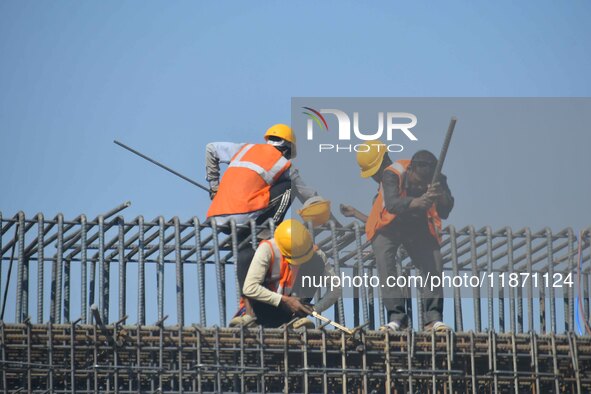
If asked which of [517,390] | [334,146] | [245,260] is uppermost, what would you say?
[334,146]

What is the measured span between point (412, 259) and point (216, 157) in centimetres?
412

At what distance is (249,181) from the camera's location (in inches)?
1292

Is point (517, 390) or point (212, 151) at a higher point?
point (212, 151)

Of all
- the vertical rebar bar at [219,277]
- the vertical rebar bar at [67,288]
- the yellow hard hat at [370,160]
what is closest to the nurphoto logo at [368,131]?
the yellow hard hat at [370,160]

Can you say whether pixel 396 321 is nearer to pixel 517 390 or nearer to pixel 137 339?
pixel 517 390

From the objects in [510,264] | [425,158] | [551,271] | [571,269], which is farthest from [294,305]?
[571,269]

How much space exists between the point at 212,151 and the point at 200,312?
351 centimetres

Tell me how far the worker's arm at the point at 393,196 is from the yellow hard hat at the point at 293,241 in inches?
59.6

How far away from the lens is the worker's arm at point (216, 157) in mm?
33750

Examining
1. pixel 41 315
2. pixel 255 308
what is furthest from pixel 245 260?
pixel 41 315

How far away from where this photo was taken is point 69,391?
1199 inches

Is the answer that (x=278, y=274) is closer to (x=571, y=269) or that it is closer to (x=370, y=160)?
(x=370, y=160)

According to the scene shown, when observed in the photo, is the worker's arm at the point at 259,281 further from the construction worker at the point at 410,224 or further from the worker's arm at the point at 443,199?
the worker's arm at the point at 443,199

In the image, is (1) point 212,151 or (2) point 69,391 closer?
(2) point 69,391
